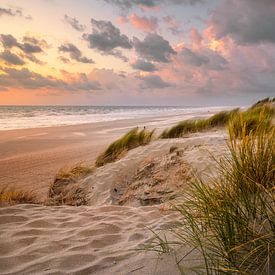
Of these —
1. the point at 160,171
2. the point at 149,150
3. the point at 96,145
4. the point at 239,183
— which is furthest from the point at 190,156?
the point at 96,145

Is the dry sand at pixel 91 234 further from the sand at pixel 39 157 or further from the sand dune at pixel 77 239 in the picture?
the sand at pixel 39 157

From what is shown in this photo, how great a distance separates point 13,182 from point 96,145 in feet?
14.6

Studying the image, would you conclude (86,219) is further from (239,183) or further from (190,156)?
(190,156)

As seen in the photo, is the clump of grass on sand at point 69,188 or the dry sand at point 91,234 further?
the clump of grass on sand at point 69,188

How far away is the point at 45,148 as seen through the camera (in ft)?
32.3

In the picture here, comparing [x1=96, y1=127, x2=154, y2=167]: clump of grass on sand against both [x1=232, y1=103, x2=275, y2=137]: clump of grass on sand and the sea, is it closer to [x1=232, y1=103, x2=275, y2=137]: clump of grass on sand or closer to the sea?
[x1=232, y1=103, x2=275, y2=137]: clump of grass on sand

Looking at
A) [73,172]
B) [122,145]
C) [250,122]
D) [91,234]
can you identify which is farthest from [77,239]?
[250,122]

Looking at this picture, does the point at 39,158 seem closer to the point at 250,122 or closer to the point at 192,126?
the point at 192,126

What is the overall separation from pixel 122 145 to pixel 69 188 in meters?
2.27

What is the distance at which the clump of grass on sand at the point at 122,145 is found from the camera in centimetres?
749

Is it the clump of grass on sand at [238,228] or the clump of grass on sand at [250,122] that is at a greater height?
the clump of grass on sand at [250,122]

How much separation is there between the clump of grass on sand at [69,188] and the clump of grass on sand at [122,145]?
601 mm

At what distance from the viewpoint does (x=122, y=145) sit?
800 cm

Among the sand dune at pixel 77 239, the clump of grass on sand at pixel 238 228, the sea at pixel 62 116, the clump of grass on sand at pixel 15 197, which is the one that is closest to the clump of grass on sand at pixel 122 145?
the clump of grass on sand at pixel 15 197
